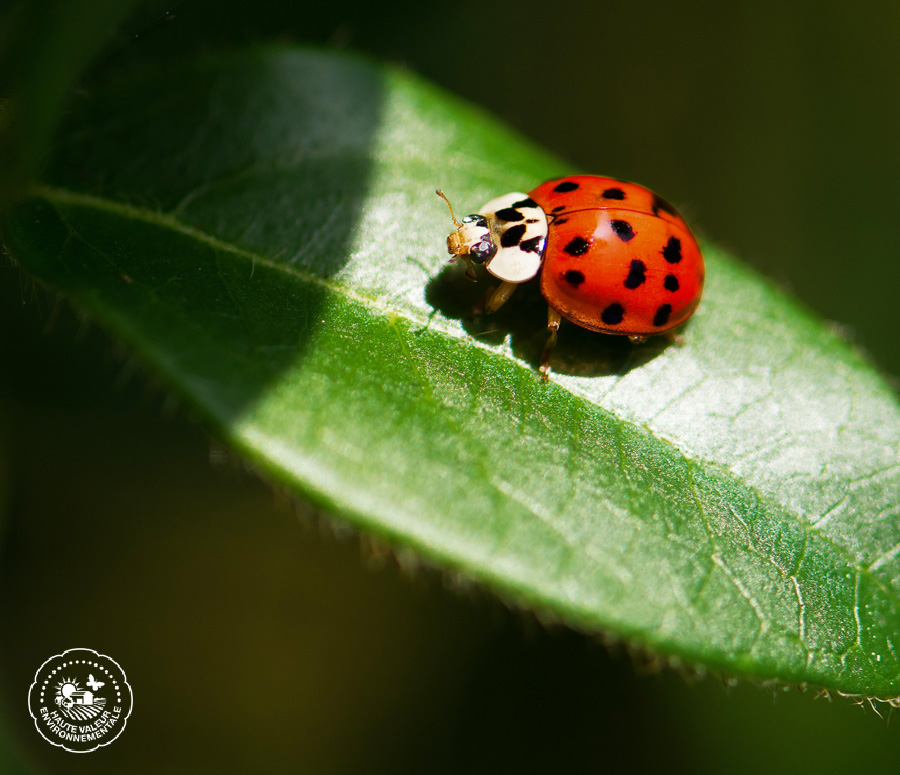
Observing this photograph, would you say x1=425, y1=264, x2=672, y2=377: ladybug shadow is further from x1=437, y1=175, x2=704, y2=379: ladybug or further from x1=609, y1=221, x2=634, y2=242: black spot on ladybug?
x1=609, y1=221, x2=634, y2=242: black spot on ladybug

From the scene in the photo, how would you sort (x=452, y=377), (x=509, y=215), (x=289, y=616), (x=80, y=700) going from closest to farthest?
(x=452, y=377) → (x=509, y=215) → (x=80, y=700) → (x=289, y=616)

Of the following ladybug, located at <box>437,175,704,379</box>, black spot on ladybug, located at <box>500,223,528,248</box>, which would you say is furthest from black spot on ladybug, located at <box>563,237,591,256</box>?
black spot on ladybug, located at <box>500,223,528,248</box>

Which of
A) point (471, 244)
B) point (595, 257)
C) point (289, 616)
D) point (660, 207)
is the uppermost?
point (660, 207)

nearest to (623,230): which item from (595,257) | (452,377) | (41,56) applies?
(595,257)

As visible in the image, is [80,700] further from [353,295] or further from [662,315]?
[662,315]

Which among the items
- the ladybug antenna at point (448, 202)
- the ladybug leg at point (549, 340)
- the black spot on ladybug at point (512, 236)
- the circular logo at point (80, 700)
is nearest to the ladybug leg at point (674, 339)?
the ladybug leg at point (549, 340)

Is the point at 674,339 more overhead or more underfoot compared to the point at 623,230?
more underfoot

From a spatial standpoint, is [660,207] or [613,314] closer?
[613,314]
